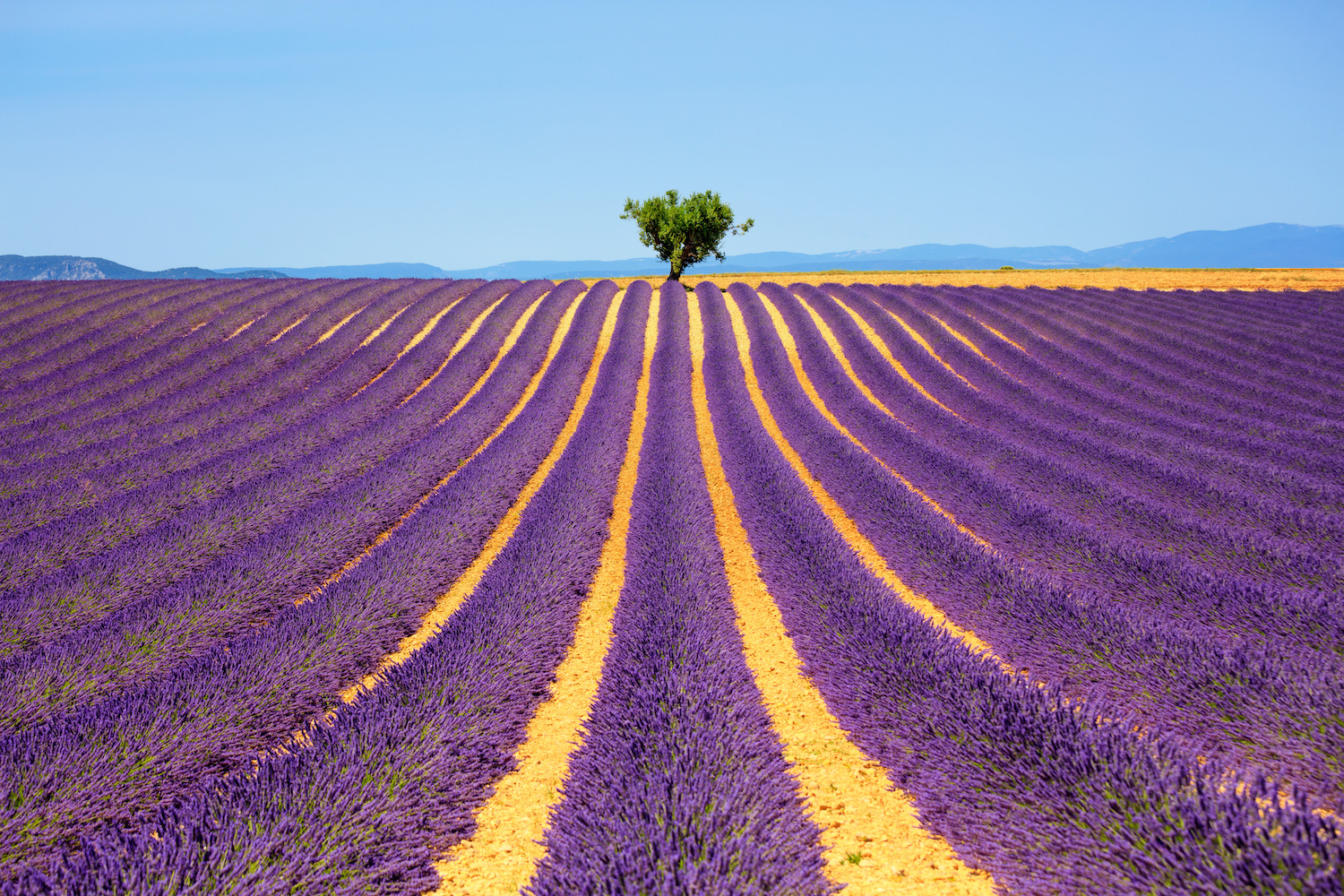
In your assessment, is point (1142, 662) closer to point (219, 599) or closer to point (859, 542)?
point (859, 542)

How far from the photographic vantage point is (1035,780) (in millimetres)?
2396

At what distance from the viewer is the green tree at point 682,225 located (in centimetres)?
3127

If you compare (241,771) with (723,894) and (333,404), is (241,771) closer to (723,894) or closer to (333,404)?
(723,894)

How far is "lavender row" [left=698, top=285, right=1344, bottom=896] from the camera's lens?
1824mm

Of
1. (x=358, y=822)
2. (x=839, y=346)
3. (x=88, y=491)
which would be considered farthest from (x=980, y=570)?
(x=839, y=346)

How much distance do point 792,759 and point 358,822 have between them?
2005 millimetres

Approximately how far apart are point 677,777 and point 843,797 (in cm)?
90

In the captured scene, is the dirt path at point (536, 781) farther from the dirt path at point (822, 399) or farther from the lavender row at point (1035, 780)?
the dirt path at point (822, 399)

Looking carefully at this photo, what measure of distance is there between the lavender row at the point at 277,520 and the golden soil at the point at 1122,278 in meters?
19.1

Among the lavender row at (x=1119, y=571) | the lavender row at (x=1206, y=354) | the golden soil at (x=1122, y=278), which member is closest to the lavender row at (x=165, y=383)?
the lavender row at (x=1119, y=571)

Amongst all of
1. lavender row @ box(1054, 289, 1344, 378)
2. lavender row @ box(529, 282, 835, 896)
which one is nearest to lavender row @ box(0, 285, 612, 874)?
lavender row @ box(529, 282, 835, 896)

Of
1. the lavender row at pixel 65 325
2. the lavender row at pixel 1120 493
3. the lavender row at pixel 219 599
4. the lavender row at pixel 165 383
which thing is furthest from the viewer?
the lavender row at pixel 65 325

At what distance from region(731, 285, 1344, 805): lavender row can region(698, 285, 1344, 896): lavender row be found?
0.24 meters

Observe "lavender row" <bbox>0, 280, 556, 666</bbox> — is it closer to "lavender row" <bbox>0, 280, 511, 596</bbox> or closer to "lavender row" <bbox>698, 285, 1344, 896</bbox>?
"lavender row" <bbox>0, 280, 511, 596</bbox>
